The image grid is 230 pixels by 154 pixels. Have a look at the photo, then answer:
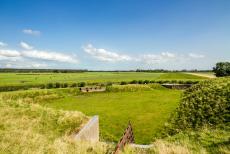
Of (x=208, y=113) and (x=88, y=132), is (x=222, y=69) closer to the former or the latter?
(x=208, y=113)

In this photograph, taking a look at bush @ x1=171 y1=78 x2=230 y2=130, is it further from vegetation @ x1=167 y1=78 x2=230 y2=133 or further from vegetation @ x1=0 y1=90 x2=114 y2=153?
vegetation @ x1=0 y1=90 x2=114 y2=153

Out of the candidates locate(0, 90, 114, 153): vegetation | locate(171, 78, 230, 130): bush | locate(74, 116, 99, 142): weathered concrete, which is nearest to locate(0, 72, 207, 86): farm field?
locate(0, 90, 114, 153): vegetation

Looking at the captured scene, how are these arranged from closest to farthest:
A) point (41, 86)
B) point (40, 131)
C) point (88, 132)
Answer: point (40, 131) → point (88, 132) → point (41, 86)

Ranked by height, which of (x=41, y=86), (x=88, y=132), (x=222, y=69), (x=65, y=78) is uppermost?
(x=222, y=69)

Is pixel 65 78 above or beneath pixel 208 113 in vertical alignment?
beneath

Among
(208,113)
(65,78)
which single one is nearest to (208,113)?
(208,113)

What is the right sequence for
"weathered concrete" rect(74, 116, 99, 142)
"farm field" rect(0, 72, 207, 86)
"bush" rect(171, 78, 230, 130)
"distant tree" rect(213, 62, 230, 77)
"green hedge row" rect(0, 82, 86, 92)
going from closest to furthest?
"weathered concrete" rect(74, 116, 99, 142) → "bush" rect(171, 78, 230, 130) → "green hedge row" rect(0, 82, 86, 92) → "farm field" rect(0, 72, 207, 86) → "distant tree" rect(213, 62, 230, 77)

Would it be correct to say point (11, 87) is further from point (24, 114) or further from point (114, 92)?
point (24, 114)

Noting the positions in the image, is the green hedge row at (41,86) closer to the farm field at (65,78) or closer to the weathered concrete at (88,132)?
the farm field at (65,78)

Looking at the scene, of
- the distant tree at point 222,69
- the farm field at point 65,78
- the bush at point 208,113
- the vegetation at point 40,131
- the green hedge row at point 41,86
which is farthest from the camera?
the distant tree at point 222,69

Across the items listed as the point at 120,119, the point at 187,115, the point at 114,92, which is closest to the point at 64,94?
the point at 114,92

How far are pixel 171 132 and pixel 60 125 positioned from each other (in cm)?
884

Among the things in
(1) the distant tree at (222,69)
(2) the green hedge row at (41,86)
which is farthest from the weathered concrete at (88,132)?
(1) the distant tree at (222,69)

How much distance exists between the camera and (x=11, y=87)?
50.3 m
